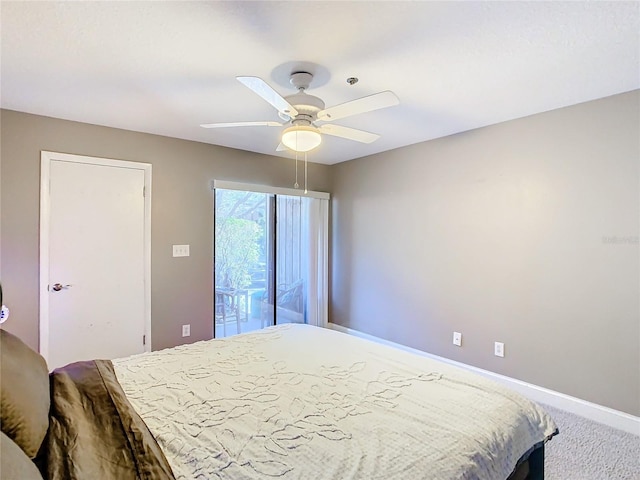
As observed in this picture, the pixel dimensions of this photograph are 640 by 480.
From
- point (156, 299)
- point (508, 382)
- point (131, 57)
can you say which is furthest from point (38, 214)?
point (508, 382)

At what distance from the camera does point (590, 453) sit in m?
2.16

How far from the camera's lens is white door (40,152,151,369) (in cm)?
301

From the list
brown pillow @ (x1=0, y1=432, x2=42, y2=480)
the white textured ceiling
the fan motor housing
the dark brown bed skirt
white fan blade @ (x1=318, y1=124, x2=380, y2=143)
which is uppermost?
the white textured ceiling

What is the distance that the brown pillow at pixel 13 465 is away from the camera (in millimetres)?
707

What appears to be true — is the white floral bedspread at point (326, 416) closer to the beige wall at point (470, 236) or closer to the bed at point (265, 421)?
the bed at point (265, 421)

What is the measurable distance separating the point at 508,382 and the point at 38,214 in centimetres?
A: 427

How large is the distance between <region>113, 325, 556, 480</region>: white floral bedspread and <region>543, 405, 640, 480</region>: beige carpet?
0.76 metres

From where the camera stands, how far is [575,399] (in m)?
2.65

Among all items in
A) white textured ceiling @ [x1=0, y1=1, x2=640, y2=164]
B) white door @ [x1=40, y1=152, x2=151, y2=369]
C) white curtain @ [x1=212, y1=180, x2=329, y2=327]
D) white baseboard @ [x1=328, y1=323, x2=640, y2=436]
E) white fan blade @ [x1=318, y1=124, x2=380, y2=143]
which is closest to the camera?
white textured ceiling @ [x1=0, y1=1, x2=640, y2=164]

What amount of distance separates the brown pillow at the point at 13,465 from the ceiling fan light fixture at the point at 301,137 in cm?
179

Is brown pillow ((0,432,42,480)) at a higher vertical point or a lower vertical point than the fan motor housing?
lower

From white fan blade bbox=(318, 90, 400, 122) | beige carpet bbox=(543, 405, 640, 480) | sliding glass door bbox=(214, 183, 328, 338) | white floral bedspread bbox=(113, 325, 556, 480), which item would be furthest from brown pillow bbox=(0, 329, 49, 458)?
sliding glass door bbox=(214, 183, 328, 338)

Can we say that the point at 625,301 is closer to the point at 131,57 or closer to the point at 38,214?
the point at 131,57

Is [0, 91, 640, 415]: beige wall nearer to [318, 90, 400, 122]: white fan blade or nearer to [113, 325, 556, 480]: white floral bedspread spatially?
[113, 325, 556, 480]: white floral bedspread
